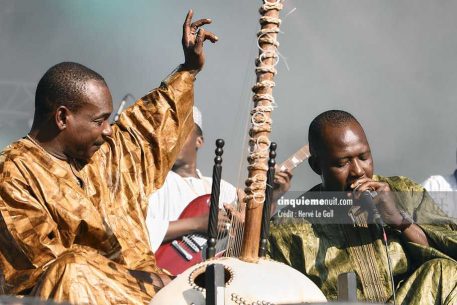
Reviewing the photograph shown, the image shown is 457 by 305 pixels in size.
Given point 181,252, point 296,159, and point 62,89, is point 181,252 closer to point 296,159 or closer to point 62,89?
point 296,159

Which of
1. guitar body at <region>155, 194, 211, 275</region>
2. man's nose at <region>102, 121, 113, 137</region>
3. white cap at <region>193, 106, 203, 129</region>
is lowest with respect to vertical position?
guitar body at <region>155, 194, 211, 275</region>

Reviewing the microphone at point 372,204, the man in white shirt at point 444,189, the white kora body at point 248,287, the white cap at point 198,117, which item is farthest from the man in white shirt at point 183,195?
the white kora body at point 248,287

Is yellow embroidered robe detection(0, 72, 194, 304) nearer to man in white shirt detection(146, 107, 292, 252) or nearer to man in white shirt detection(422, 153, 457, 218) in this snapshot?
man in white shirt detection(146, 107, 292, 252)

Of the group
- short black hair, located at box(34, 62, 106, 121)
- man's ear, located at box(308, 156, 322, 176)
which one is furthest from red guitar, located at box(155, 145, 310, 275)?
short black hair, located at box(34, 62, 106, 121)

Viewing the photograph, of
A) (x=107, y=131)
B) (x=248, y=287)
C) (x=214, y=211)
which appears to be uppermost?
(x=107, y=131)

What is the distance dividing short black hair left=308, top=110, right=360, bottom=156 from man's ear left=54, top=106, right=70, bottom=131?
55.4 inches

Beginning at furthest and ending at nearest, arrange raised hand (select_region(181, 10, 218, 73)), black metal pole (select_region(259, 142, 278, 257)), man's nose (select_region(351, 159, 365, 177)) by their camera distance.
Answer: man's nose (select_region(351, 159, 365, 177))
raised hand (select_region(181, 10, 218, 73))
black metal pole (select_region(259, 142, 278, 257))

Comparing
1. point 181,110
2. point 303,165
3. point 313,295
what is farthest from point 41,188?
point 303,165

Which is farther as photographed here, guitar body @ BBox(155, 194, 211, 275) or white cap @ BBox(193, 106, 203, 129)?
white cap @ BBox(193, 106, 203, 129)

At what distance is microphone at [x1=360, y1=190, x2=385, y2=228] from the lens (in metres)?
5.48

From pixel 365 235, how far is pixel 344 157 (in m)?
0.37

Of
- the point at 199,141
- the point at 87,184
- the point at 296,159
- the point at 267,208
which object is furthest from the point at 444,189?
the point at 87,184

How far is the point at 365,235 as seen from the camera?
5.70 metres

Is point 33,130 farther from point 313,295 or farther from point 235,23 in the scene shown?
point 235,23
